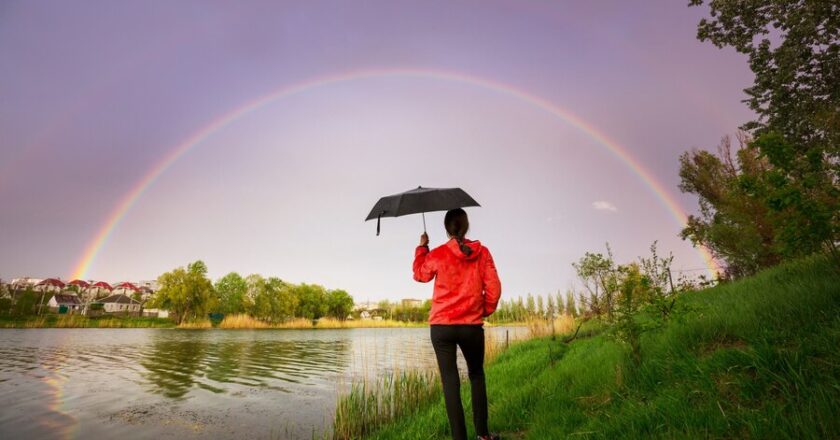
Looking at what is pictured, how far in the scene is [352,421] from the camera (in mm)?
7004

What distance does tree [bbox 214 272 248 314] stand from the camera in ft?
204

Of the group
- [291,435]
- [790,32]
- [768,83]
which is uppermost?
[790,32]

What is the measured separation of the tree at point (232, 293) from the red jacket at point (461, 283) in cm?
6568

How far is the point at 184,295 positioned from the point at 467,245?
2258 inches

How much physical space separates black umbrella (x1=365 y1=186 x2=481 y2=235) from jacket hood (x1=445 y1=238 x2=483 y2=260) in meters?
0.54

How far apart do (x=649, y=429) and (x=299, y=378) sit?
40.5ft

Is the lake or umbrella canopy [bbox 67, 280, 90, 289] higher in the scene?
umbrella canopy [bbox 67, 280, 90, 289]

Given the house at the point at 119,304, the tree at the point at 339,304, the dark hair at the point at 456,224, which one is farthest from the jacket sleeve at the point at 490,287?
the house at the point at 119,304

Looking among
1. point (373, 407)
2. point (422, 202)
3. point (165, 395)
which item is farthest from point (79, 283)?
point (422, 202)

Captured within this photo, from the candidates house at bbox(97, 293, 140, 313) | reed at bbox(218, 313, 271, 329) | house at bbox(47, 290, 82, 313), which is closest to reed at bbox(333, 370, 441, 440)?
reed at bbox(218, 313, 271, 329)

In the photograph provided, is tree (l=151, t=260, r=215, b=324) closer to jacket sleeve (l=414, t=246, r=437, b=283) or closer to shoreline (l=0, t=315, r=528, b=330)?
shoreline (l=0, t=315, r=528, b=330)

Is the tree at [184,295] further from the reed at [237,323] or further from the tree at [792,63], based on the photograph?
the tree at [792,63]

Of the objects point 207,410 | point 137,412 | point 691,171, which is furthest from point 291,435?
point 691,171

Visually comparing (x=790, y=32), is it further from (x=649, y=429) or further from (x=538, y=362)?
(x=649, y=429)
